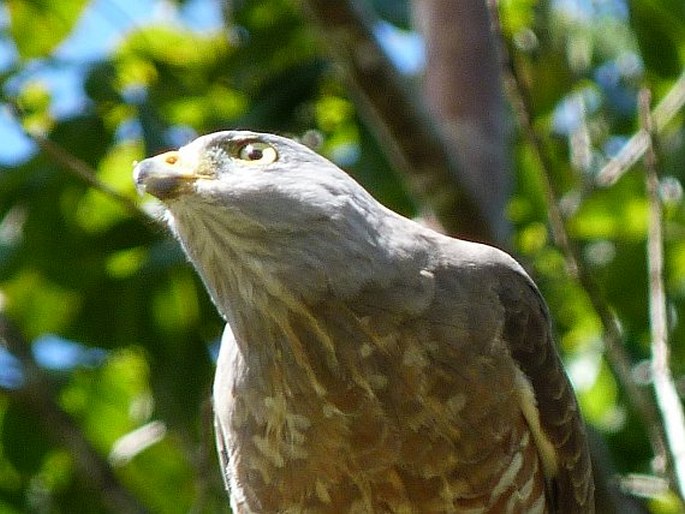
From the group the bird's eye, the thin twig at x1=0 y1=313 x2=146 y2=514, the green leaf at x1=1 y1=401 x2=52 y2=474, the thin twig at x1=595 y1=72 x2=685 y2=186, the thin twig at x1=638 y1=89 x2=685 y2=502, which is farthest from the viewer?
the green leaf at x1=1 y1=401 x2=52 y2=474

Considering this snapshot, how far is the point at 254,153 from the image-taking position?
400 centimetres

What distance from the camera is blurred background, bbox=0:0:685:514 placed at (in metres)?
5.45

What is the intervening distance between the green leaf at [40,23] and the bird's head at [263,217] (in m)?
2.18

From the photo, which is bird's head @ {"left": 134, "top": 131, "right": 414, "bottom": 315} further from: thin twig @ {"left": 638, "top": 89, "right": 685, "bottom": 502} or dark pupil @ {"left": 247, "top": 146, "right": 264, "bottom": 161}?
thin twig @ {"left": 638, "top": 89, "right": 685, "bottom": 502}

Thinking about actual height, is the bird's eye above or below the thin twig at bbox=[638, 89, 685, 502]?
above

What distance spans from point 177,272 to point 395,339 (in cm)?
209

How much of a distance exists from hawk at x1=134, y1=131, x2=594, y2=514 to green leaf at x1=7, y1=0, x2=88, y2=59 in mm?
2143

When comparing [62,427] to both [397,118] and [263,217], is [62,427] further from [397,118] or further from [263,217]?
[263,217]

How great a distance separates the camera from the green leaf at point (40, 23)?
5988mm

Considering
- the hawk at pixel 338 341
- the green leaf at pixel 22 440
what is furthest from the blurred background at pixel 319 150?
the hawk at pixel 338 341

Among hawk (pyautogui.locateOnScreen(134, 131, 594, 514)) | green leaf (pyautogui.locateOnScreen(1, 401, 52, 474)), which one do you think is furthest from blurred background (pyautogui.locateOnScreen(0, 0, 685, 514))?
hawk (pyautogui.locateOnScreen(134, 131, 594, 514))

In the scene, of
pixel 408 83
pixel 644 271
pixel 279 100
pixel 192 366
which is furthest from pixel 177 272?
pixel 644 271

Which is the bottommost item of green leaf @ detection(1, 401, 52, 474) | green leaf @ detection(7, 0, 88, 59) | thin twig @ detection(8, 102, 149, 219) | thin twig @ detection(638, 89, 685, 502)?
green leaf @ detection(1, 401, 52, 474)

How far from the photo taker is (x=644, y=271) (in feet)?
20.1
